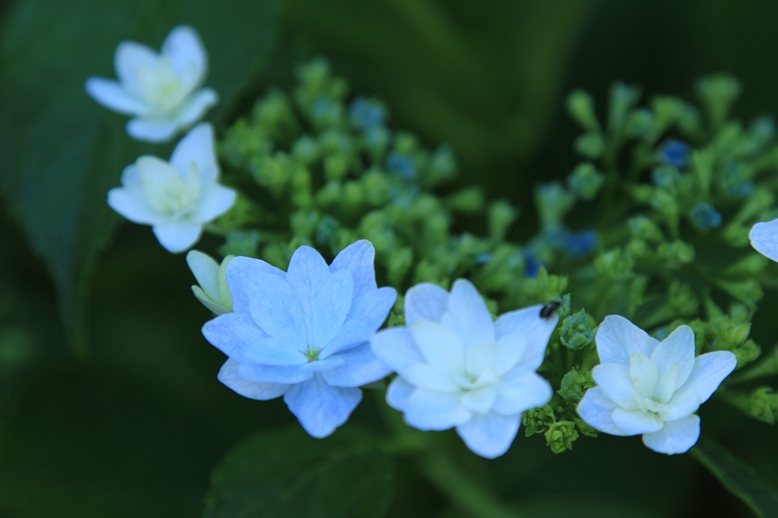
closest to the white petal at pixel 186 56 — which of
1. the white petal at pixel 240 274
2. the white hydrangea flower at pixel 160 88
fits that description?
the white hydrangea flower at pixel 160 88

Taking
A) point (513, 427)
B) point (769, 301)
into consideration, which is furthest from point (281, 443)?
point (769, 301)

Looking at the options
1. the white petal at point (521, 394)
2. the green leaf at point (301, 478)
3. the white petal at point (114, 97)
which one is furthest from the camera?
the white petal at point (114, 97)

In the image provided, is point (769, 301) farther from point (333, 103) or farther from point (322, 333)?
point (322, 333)

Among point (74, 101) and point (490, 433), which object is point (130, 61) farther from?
point (490, 433)

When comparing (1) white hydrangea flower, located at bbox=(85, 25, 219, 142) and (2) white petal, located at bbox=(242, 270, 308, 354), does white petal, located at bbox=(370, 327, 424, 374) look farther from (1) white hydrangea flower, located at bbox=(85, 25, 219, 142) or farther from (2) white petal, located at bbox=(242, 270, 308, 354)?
(1) white hydrangea flower, located at bbox=(85, 25, 219, 142)

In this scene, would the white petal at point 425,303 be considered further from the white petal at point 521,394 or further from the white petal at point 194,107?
the white petal at point 194,107

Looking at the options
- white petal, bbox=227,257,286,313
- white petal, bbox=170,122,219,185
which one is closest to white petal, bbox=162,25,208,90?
white petal, bbox=170,122,219,185
